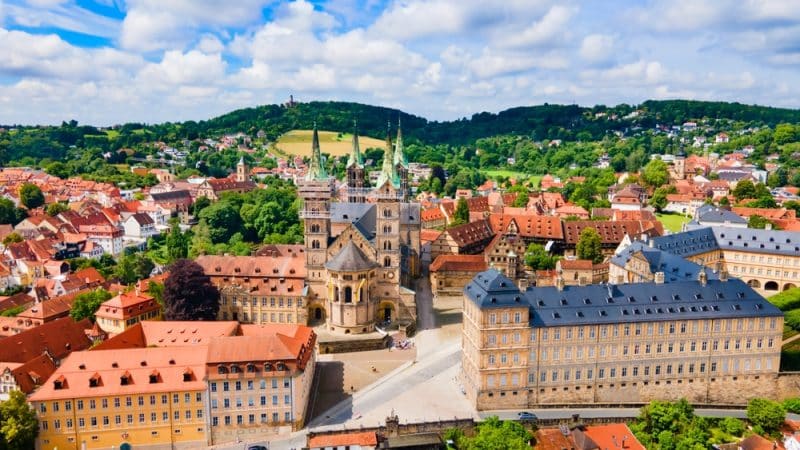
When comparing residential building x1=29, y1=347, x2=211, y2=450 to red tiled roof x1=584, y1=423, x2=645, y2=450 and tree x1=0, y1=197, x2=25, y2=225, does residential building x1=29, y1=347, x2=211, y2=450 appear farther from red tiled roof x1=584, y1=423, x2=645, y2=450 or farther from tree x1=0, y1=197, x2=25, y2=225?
tree x1=0, y1=197, x2=25, y2=225

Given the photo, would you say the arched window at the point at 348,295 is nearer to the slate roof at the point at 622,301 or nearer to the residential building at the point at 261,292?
the residential building at the point at 261,292

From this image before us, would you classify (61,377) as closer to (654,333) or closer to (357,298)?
(357,298)

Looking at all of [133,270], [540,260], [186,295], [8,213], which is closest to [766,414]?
[540,260]

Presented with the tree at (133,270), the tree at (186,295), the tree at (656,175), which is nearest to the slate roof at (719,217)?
the tree at (656,175)

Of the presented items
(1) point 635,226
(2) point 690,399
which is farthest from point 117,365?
(1) point 635,226

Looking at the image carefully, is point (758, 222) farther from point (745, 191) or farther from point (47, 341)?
point (47, 341)
